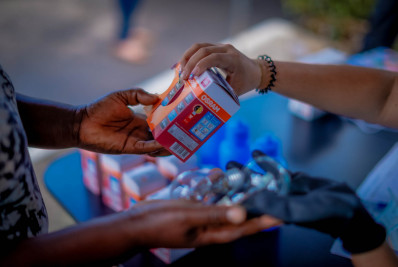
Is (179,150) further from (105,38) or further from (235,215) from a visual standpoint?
(105,38)

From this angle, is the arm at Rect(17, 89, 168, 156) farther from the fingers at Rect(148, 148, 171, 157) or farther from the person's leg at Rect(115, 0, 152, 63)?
the person's leg at Rect(115, 0, 152, 63)

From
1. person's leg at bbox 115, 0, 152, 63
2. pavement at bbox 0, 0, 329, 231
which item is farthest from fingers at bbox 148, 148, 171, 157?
person's leg at bbox 115, 0, 152, 63

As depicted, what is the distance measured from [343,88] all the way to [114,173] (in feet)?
2.66

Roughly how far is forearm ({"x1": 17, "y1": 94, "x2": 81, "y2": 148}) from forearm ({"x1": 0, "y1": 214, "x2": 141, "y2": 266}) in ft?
1.40

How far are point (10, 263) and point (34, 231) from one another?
0.12m

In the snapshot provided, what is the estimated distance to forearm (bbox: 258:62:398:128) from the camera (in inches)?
47.0

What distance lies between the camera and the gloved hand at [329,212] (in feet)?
2.26

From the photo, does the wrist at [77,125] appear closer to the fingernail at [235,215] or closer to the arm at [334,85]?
the arm at [334,85]

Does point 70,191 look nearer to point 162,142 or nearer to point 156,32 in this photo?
point 162,142

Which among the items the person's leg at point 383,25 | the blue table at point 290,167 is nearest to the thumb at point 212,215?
the blue table at point 290,167

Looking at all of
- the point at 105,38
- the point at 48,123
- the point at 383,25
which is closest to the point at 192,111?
the point at 48,123

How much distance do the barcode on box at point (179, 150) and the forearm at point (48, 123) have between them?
321mm

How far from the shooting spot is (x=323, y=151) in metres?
1.51

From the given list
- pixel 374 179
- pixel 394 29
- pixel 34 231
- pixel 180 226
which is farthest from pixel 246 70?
pixel 394 29
